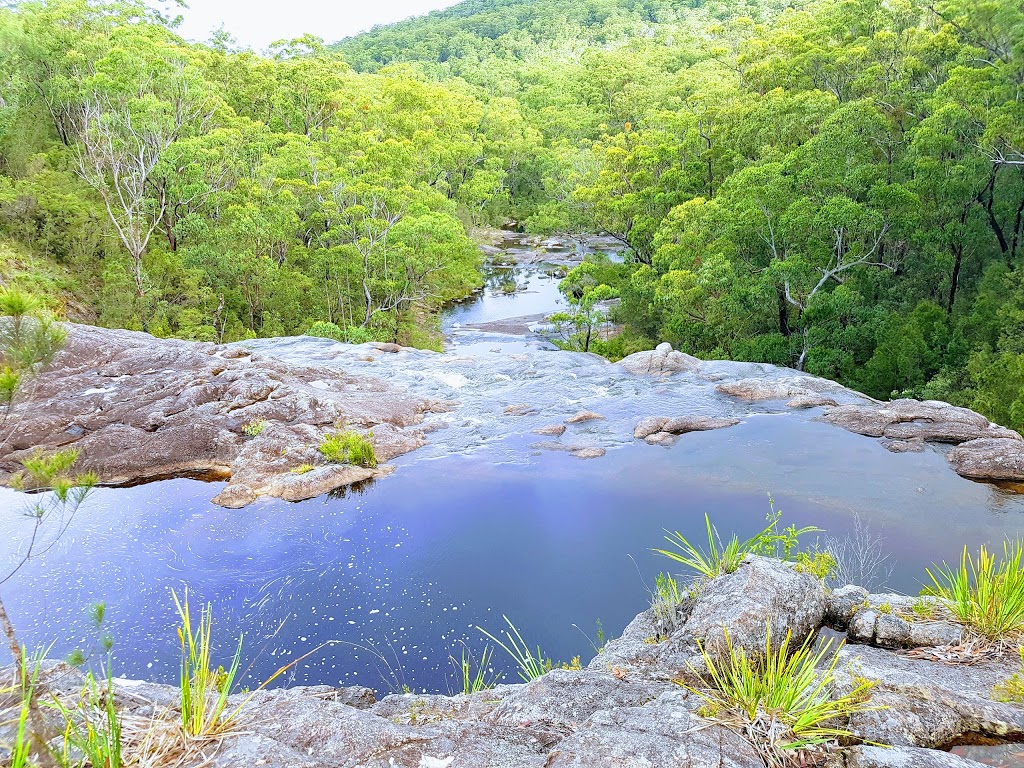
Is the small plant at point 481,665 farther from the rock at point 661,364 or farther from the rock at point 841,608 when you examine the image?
the rock at point 661,364

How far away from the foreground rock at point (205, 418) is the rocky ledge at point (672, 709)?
25.3 ft

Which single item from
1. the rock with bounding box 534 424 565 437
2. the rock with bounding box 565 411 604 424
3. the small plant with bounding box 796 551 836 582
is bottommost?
the rock with bounding box 534 424 565 437

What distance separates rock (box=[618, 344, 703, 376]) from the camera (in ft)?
56.9

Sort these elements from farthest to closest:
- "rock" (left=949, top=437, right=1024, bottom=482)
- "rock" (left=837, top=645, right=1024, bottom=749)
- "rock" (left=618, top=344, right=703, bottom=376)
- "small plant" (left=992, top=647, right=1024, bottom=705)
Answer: "rock" (left=618, top=344, right=703, bottom=376) < "rock" (left=949, top=437, right=1024, bottom=482) < "small plant" (left=992, top=647, right=1024, bottom=705) < "rock" (left=837, top=645, right=1024, bottom=749)

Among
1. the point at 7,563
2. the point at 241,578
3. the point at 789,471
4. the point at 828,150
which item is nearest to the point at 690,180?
the point at 828,150

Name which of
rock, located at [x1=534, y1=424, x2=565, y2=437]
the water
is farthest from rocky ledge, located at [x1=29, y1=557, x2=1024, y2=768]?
rock, located at [x1=534, y1=424, x2=565, y2=437]

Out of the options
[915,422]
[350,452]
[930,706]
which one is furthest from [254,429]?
[915,422]

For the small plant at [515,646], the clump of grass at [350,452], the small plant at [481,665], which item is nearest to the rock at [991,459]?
the small plant at [515,646]

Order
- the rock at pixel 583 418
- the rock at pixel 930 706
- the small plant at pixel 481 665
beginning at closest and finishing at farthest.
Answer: the rock at pixel 930 706 < the small plant at pixel 481 665 < the rock at pixel 583 418

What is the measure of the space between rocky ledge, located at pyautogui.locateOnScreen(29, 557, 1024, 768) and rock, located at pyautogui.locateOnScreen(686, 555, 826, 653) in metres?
0.01

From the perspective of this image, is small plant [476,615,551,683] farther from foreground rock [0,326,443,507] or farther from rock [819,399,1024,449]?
rock [819,399,1024,449]

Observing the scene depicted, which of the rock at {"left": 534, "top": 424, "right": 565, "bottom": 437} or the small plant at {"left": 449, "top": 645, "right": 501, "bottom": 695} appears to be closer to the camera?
the small plant at {"left": 449, "top": 645, "right": 501, "bottom": 695}

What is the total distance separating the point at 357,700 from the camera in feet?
17.0

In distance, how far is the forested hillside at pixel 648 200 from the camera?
61.1 ft
